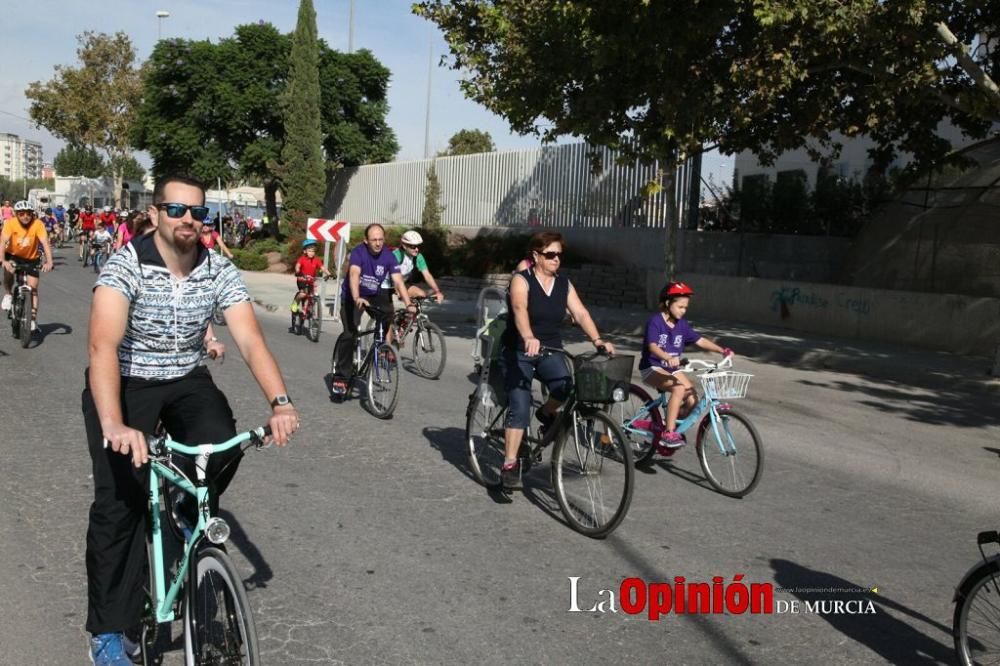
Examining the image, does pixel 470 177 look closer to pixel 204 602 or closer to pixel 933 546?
pixel 933 546

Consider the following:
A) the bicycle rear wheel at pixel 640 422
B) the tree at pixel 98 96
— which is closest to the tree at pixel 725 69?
the bicycle rear wheel at pixel 640 422

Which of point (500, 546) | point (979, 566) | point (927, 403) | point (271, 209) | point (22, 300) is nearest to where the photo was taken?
point (979, 566)

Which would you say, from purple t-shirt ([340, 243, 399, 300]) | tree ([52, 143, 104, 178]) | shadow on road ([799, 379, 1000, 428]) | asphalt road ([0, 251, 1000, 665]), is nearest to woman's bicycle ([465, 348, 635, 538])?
asphalt road ([0, 251, 1000, 665])

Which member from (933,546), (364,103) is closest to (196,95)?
(364,103)

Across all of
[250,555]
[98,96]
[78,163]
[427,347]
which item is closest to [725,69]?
[427,347]

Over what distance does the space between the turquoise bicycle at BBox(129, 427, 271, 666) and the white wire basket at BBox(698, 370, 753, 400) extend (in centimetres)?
408

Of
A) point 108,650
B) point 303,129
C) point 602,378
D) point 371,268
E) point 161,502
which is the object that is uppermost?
point 303,129

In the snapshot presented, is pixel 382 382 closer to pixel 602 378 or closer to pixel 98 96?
pixel 602 378

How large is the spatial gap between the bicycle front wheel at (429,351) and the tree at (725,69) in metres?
4.63

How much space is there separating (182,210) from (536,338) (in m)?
3.07

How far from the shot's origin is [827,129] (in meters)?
15.8

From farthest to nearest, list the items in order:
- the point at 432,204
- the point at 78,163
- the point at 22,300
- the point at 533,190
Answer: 1. the point at 78,163
2. the point at 432,204
3. the point at 533,190
4. the point at 22,300

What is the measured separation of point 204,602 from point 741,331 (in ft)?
52.2

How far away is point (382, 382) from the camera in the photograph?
30.3 ft
